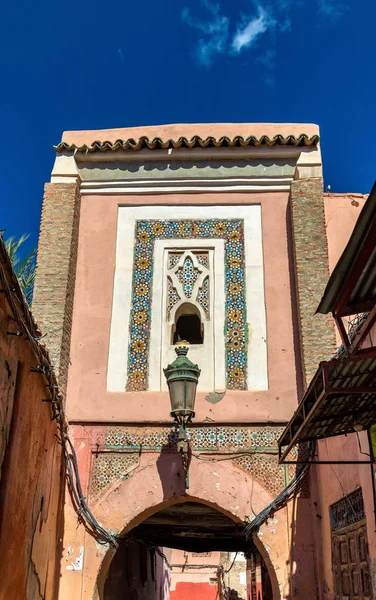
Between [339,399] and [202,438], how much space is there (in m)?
2.68

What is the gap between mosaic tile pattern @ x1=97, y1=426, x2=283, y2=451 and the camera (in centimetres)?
722

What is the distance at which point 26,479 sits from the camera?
573cm

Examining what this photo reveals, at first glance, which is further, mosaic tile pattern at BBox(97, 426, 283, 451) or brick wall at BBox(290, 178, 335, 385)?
brick wall at BBox(290, 178, 335, 385)

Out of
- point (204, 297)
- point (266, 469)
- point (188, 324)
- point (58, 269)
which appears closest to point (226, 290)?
point (204, 297)

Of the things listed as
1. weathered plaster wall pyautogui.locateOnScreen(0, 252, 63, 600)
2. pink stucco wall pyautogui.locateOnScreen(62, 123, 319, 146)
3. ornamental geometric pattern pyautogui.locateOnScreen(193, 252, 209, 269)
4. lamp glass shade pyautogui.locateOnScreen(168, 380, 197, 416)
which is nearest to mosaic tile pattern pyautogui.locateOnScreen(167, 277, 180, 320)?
ornamental geometric pattern pyautogui.locateOnScreen(193, 252, 209, 269)

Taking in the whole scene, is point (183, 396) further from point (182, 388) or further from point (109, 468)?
point (109, 468)

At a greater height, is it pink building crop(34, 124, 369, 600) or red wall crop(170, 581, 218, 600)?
pink building crop(34, 124, 369, 600)

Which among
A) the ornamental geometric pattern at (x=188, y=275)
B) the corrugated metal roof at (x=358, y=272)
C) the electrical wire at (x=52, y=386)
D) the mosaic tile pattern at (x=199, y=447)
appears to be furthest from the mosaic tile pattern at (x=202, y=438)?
the corrugated metal roof at (x=358, y=272)

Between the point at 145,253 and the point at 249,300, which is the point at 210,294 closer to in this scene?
the point at 249,300

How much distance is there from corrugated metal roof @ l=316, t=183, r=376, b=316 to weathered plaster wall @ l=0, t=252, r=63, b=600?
2414mm

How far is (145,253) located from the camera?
8.23 metres

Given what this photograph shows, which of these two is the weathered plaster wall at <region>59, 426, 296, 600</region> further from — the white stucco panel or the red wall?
the red wall

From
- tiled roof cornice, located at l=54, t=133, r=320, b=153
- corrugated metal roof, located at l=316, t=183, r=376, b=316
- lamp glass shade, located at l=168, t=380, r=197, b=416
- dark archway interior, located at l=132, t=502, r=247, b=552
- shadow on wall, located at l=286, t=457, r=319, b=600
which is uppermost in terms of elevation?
tiled roof cornice, located at l=54, t=133, r=320, b=153

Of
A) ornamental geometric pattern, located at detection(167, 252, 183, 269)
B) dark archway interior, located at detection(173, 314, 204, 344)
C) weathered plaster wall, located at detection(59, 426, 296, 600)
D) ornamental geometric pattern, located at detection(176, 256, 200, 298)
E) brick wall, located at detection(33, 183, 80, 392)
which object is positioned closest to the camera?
weathered plaster wall, located at detection(59, 426, 296, 600)
